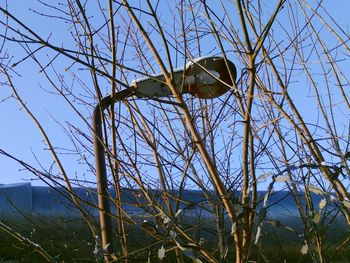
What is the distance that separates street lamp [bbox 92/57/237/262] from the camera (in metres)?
2.60

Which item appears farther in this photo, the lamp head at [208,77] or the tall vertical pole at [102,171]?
the tall vertical pole at [102,171]

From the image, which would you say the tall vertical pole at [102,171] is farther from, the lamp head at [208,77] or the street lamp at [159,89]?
the lamp head at [208,77]

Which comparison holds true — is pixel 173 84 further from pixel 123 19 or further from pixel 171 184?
pixel 123 19

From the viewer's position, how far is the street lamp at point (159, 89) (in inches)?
102

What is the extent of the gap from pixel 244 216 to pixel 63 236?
5.86 ft

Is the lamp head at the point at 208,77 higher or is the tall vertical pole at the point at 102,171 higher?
the lamp head at the point at 208,77

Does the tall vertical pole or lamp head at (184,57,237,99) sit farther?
the tall vertical pole

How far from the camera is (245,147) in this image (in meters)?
1.97

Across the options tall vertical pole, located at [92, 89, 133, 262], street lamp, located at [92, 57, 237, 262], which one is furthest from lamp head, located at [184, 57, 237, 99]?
tall vertical pole, located at [92, 89, 133, 262]

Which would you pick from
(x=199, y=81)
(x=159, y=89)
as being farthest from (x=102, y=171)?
(x=199, y=81)

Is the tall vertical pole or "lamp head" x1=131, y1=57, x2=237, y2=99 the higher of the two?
"lamp head" x1=131, y1=57, x2=237, y2=99

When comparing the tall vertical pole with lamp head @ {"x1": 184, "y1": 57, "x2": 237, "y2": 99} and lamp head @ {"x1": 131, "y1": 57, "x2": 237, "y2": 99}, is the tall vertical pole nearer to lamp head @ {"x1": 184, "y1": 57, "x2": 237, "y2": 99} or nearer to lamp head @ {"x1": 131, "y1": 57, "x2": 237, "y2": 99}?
lamp head @ {"x1": 131, "y1": 57, "x2": 237, "y2": 99}

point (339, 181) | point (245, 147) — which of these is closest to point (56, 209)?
point (339, 181)

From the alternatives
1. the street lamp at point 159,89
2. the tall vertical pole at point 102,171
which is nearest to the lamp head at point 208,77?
the street lamp at point 159,89
